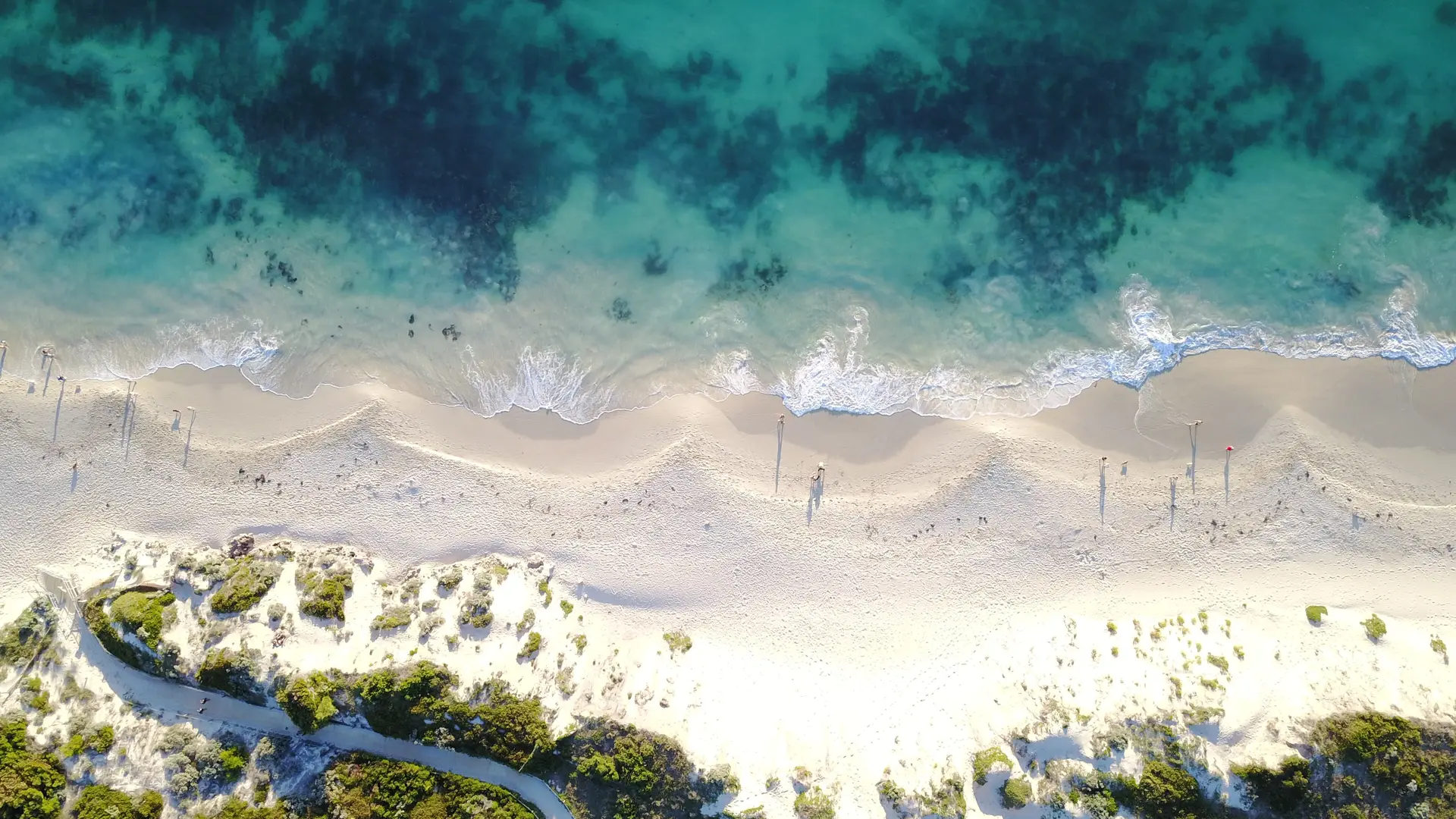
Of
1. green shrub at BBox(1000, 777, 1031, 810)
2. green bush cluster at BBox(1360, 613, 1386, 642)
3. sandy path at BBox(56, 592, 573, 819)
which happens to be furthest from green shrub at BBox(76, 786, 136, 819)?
green bush cluster at BBox(1360, 613, 1386, 642)

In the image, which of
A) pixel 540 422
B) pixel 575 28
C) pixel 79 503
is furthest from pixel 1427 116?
pixel 79 503

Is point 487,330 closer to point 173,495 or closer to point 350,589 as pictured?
point 350,589

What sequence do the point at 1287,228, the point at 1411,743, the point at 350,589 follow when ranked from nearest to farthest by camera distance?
the point at 1411,743, the point at 350,589, the point at 1287,228

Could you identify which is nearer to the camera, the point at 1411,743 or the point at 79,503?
the point at 1411,743

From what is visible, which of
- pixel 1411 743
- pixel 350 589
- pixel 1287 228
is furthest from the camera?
pixel 1287 228

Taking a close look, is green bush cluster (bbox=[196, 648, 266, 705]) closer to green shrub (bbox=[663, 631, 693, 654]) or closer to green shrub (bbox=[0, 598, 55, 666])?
green shrub (bbox=[0, 598, 55, 666])

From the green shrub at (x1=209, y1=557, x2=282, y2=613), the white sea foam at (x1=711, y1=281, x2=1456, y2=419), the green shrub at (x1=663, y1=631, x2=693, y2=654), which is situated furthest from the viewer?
the white sea foam at (x1=711, y1=281, x2=1456, y2=419)

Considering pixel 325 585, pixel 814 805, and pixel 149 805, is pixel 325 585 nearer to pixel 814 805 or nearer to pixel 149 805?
pixel 149 805
